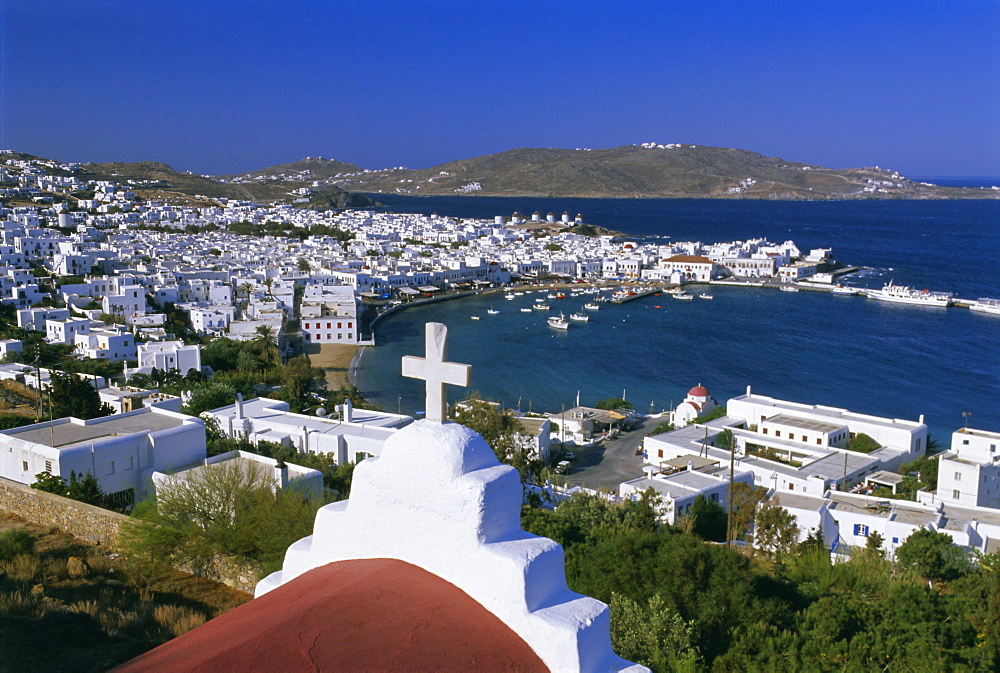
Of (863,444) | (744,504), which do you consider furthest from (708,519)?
(863,444)

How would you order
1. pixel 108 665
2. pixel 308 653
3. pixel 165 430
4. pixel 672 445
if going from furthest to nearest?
1. pixel 672 445
2. pixel 165 430
3. pixel 108 665
4. pixel 308 653

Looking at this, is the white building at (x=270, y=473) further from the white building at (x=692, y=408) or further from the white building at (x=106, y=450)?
the white building at (x=692, y=408)

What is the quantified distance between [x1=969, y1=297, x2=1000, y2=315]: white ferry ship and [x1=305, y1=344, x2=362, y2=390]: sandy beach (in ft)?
93.1

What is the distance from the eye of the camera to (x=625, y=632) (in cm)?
494

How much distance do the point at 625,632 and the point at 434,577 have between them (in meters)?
3.03

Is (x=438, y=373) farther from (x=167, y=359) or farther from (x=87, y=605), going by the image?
(x=167, y=359)

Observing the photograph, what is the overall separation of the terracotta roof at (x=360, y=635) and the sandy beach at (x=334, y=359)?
68.7 ft

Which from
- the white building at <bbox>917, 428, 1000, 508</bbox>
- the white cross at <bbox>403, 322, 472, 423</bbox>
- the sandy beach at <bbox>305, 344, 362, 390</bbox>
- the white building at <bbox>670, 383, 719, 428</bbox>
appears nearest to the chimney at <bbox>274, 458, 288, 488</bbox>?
the white cross at <bbox>403, 322, 472, 423</bbox>

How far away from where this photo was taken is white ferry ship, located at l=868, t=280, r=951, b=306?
1518 inches

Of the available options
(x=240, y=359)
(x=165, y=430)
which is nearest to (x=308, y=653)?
(x=165, y=430)

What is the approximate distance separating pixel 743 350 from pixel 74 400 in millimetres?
21902

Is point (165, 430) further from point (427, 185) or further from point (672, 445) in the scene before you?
point (427, 185)

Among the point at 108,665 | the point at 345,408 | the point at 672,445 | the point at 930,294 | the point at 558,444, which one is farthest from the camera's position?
the point at 930,294

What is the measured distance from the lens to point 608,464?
1594cm
